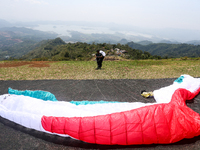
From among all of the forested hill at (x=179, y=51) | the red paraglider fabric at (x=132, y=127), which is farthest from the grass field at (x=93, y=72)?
the forested hill at (x=179, y=51)

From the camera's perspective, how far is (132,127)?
2.61 meters

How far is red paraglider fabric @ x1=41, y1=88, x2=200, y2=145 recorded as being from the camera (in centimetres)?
260

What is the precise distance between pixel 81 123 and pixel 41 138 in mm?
1053

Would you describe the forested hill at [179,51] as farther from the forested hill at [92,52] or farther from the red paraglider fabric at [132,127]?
the red paraglider fabric at [132,127]

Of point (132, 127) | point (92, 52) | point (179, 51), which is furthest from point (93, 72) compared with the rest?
point (179, 51)

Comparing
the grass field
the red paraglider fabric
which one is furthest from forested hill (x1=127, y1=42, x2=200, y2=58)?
the red paraglider fabric

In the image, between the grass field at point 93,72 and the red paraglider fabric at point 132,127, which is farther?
the grass field at point 93,72

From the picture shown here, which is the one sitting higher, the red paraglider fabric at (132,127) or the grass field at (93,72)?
the red paraglider fabric at (132,127)

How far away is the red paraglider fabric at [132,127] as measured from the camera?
8.52 ft

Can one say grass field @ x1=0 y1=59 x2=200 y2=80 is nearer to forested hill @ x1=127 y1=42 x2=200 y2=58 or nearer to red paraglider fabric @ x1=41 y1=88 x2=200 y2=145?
red paraglider fabric @ x1=41 y1=88 x2=200 y2=145

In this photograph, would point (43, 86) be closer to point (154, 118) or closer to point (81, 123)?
point (81, 123)

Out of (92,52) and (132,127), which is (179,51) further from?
(132,127)

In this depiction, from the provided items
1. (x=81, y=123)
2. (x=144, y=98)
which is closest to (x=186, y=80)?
(x=144, y=98)

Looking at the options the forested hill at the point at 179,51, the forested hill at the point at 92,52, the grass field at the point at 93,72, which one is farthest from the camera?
the forested hill at the point at 179,51
